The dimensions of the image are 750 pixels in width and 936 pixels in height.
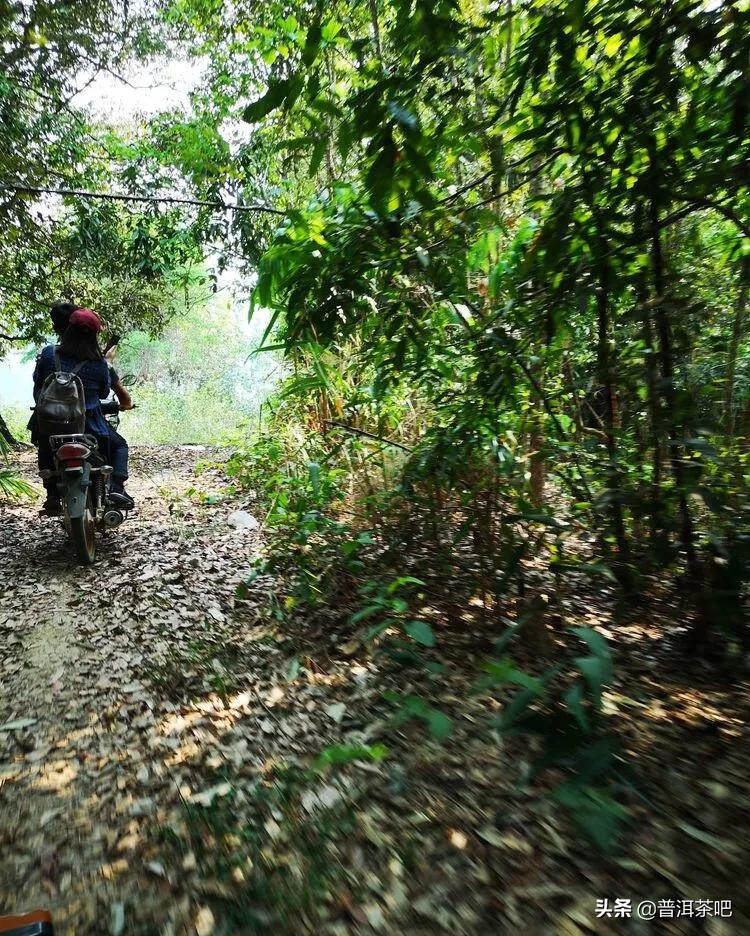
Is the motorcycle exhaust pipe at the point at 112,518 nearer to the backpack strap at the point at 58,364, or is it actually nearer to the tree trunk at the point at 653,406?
the backpack strap at the point at 58,364

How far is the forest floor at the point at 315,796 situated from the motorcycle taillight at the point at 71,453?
4.57ft

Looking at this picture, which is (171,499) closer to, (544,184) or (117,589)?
(117,589)

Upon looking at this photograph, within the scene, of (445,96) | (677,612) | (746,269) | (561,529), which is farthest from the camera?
(677,612)

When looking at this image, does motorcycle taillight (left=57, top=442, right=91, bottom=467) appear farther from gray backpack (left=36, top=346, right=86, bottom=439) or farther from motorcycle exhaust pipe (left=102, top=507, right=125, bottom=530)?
motorcycle exhaust pipe (left=102, top=507, right=125, bottom=530)

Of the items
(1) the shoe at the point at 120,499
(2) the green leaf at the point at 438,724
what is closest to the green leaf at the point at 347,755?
(2) the green leaf at the point at 438,724

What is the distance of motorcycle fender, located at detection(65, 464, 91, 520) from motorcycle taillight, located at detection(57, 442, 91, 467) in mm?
94

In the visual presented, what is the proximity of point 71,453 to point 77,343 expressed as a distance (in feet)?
3.30

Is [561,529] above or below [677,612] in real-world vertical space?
above

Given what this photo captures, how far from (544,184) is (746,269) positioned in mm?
3342

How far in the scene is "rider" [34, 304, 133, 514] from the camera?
4551mm

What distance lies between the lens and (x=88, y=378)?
15.9 ft

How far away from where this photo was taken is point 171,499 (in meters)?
6.51

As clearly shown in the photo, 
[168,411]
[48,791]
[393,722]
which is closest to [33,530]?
[48,791]

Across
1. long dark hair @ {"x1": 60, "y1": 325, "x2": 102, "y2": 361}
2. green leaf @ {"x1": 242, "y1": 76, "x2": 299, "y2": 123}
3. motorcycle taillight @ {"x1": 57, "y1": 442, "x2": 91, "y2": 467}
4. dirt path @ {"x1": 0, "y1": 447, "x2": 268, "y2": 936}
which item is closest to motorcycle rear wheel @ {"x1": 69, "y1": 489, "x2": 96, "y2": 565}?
dirt path @ {"x1": 0, "y1": 447, "x2": 268, "y2": 936}
